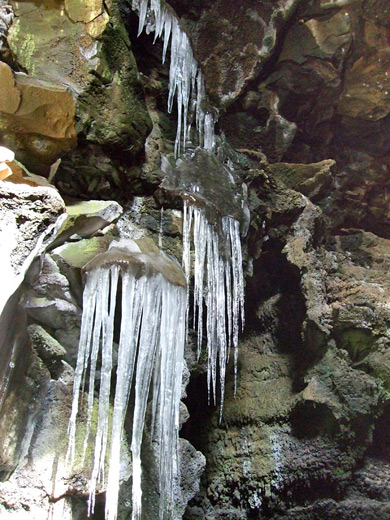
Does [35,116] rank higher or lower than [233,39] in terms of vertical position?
lower

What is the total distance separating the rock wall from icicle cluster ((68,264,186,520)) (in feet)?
0.50

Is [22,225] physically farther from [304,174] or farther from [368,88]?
[368,88]

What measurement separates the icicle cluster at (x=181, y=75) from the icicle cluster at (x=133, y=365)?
210cm

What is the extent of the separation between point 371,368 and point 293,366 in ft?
2.79

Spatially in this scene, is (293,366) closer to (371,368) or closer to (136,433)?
(371,368)

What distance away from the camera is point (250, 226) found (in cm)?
503

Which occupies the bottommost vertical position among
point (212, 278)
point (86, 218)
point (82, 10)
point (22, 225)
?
point (22, 225)

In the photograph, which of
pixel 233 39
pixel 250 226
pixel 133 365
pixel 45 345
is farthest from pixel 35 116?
pixel 233 39

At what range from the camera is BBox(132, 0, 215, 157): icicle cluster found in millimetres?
4751

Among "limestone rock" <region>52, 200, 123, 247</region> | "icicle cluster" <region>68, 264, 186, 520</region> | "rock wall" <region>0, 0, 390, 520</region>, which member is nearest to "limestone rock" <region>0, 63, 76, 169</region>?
"rock wall" <region>0, 0, 390, 520</region>

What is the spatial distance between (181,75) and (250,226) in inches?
74.2

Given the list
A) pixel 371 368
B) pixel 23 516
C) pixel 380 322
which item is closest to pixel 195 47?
pixel 380 322

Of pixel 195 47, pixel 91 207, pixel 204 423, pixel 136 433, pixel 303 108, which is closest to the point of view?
pixel 136 433

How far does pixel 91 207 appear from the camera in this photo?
3611 millimetres
